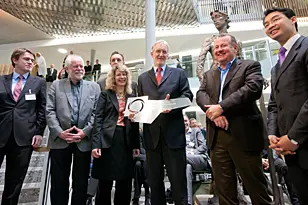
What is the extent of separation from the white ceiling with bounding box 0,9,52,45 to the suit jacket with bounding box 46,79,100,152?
9.28 meters

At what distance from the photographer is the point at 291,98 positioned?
1.25 meters

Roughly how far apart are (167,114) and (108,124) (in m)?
0.50

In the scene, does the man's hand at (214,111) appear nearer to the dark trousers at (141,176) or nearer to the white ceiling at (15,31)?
the dark trousers at (141,176)

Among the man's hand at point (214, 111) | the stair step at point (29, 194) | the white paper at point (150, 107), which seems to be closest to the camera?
the man's hand at point (214, 111)

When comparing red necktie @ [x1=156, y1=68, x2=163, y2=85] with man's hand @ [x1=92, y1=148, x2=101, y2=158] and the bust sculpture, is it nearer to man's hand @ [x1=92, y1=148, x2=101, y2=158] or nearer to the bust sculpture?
Result: the bust sculpture

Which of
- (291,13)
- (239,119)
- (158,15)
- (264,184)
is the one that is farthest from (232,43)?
(158,15)

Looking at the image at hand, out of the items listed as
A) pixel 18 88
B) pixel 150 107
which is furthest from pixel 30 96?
pixel 150 107

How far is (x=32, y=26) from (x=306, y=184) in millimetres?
11291

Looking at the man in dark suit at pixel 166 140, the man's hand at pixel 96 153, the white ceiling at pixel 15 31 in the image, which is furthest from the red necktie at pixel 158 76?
the white ceiling at pixel 15 31


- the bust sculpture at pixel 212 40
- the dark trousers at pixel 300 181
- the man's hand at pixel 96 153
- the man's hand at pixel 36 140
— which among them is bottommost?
the dark trousers at pixel 300 181

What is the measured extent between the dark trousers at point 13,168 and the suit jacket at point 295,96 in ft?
6.19

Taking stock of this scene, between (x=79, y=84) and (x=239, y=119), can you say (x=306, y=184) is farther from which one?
(x=79, y=84)

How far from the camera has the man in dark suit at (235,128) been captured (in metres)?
1.41

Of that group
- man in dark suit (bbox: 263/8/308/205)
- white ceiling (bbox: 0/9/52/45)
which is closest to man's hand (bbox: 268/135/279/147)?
man in dark suit (bbox: 263/8/308/205)
